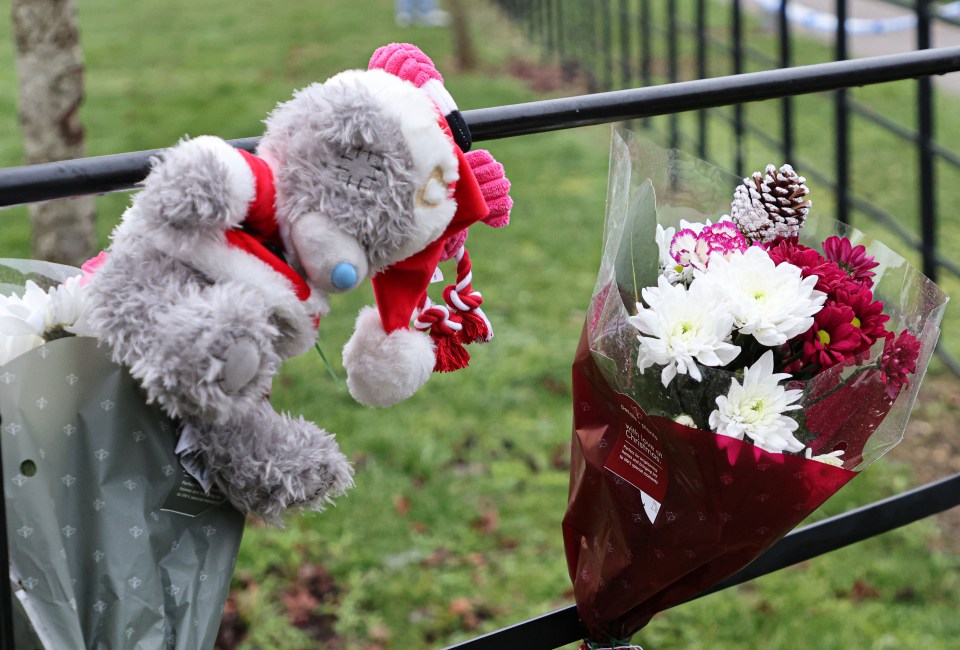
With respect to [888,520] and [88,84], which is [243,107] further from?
[888,520]

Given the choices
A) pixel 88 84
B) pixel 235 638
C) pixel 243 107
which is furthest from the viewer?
pixel 88 84

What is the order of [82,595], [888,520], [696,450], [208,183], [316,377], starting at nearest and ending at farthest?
[208,183]
[82,595]
[696,450]
[888,520]
[316,377]

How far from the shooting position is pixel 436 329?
1.24 meters

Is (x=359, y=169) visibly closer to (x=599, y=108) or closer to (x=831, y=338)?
(x=599, y=108)

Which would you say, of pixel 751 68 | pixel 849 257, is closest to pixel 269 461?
pixel 849 257

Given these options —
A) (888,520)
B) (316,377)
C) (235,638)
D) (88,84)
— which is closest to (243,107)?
(88,84)

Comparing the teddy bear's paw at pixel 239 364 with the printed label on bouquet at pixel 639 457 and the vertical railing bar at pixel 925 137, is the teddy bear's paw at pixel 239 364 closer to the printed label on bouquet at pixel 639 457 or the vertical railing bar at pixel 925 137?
the printed label on bouquet at pixel 639 457

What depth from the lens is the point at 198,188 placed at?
89cm

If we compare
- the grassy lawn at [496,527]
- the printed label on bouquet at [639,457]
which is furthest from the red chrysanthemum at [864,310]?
the grassy lawn at [496,527]

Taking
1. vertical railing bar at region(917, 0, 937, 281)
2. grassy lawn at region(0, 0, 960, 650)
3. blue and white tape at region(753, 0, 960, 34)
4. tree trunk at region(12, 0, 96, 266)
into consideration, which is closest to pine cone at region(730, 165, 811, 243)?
grassy lawn at region(0, 0, 960, 650)

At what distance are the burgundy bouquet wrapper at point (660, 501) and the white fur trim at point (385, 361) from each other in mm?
226

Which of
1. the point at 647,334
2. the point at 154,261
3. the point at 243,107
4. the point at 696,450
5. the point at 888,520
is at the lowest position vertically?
the point at 243,107

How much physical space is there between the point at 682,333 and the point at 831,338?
0.19 meters

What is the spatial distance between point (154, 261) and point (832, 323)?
76cm
